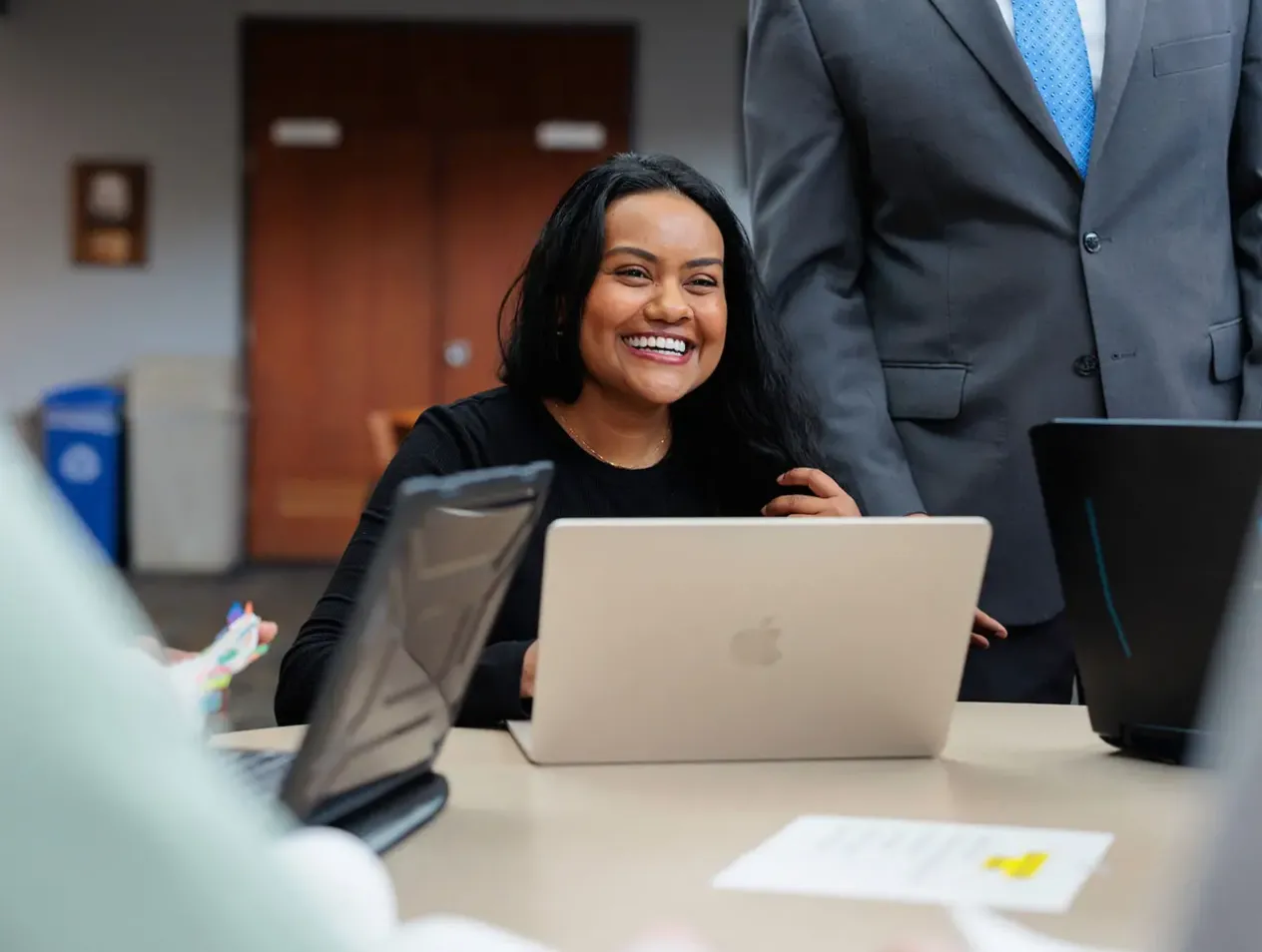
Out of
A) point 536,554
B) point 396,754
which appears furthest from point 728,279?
point 396,754

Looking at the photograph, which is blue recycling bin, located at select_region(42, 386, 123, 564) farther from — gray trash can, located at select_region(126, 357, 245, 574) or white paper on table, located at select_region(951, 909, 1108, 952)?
white paper on table, located at select_region(951, 909, 1108, 952)

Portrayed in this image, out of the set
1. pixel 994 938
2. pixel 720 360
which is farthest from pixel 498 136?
pixel 994 938

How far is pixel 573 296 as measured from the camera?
6.66 feet

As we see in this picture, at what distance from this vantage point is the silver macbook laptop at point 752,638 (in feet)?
4.19

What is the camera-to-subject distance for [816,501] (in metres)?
1.85

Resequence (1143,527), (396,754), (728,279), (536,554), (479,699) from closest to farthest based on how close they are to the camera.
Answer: (396,754) → (1143,527) → (479,699) → (536,554) → (728,279)

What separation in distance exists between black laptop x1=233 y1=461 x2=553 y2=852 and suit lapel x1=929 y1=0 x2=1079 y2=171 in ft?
3.34

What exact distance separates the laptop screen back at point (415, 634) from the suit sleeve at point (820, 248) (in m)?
0.82

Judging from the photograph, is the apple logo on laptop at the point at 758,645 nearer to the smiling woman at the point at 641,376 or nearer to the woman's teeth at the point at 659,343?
the smiling woman at the point at 641,376

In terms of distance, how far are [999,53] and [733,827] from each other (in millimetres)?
1126

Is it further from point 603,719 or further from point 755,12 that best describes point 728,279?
point 603,719

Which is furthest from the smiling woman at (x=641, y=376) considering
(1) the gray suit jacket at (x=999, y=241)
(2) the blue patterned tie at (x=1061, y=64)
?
(2) the blue patterned tie at (x=1061, y=64)

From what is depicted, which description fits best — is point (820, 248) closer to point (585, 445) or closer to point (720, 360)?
point (720, 360)

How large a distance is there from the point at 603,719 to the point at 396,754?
0.84 ft
